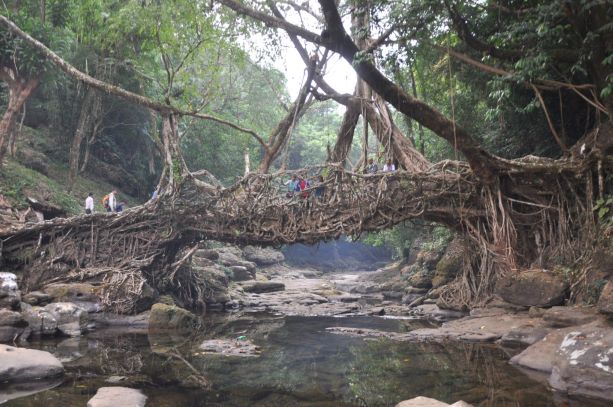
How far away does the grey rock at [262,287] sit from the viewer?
69.3 feet

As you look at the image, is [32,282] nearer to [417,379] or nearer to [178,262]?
[178,262]

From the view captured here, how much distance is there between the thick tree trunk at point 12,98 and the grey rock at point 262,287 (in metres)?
10.1

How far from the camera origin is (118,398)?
18.1ft

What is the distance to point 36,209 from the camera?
15695mm

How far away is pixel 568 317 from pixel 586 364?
6.92ft

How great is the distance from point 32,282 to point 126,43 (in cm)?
997

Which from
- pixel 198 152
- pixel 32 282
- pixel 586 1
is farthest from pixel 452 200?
pixel 198 152

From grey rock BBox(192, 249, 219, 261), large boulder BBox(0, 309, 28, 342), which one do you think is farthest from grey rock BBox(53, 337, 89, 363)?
grey rock BBox(192, 249, 219, 261)

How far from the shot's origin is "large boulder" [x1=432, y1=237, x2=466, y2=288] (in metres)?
15.9

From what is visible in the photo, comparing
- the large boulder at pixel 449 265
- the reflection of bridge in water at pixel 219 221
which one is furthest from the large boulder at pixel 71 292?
the large boulder at pixel 449 265

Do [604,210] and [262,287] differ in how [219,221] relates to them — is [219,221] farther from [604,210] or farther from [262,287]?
[604,210]

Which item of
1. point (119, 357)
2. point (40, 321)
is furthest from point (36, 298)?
point (119, 357)

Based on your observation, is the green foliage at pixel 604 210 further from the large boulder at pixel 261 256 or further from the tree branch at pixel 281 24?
the large boulder at pixel 261 256

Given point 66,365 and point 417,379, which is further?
point 66,365
